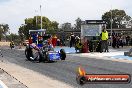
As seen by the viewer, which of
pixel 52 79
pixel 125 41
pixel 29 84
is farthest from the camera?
pixel 125 41

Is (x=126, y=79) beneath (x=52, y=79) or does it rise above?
above

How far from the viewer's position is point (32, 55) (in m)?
24.4

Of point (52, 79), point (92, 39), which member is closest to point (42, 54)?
point (52, 79)

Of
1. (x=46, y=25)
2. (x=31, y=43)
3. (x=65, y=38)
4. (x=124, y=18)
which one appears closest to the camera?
(x=31, y=43)

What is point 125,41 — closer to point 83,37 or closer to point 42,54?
point 83,37

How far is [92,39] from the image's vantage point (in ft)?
112

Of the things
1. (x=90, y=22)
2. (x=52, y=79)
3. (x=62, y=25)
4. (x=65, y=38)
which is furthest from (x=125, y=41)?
(x=62, y=25)

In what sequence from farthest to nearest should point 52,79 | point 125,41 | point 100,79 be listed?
point 125,41
point 52,79
point 100,79

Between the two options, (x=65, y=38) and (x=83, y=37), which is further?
(x=65, y=38)

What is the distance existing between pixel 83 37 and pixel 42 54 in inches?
494

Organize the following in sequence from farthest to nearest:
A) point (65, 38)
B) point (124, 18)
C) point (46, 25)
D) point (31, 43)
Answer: point (124, 18) → point (46, 25) → point (65, 38) → point (31, 43)

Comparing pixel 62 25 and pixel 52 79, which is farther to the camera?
pixel 62 25

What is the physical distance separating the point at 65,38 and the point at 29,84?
4883 cm

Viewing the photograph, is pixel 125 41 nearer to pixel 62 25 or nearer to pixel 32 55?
pixel 32 55
